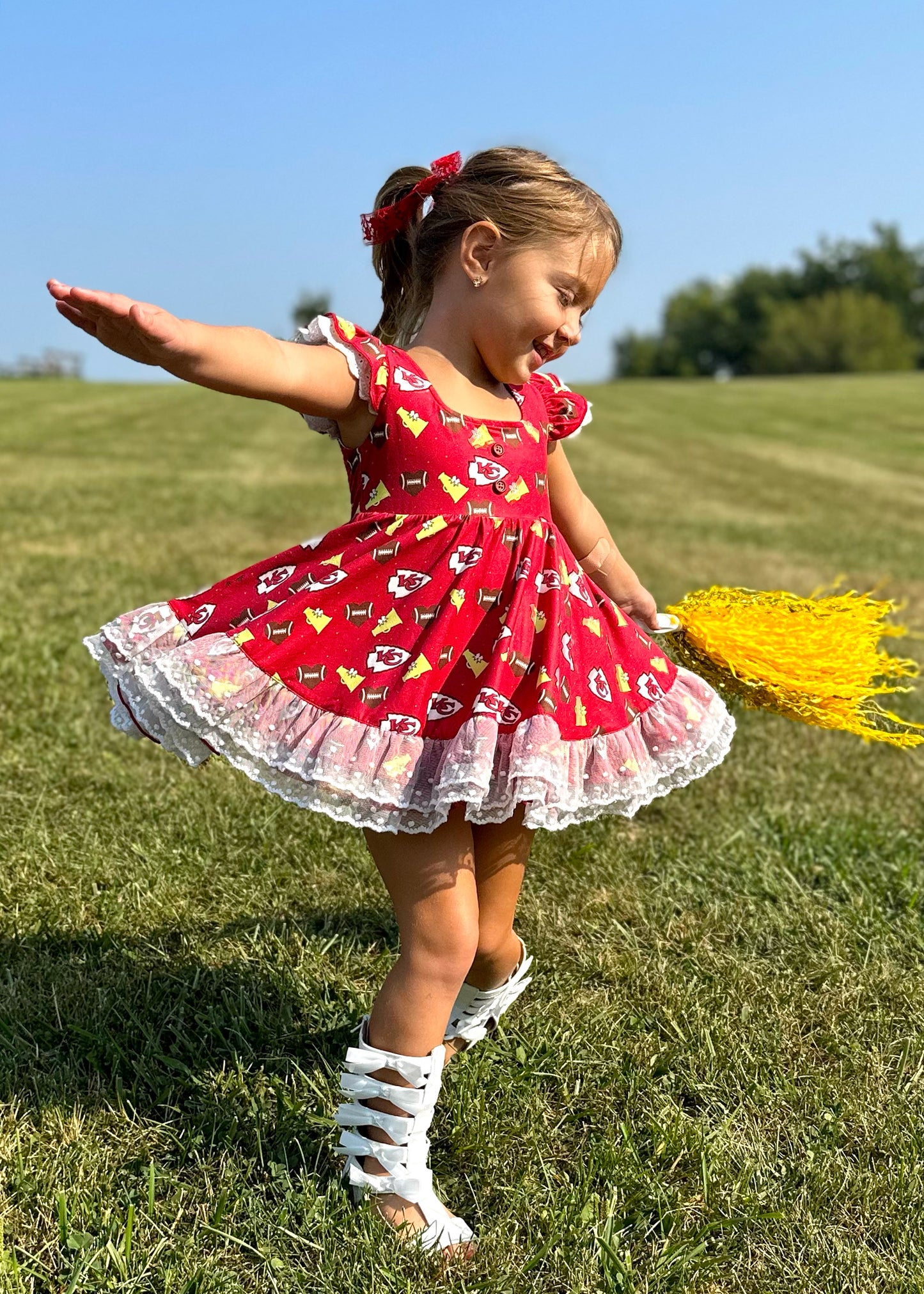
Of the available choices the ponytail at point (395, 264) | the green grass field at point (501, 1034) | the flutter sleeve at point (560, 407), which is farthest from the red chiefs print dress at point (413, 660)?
the green grass field at point (501, 1034)

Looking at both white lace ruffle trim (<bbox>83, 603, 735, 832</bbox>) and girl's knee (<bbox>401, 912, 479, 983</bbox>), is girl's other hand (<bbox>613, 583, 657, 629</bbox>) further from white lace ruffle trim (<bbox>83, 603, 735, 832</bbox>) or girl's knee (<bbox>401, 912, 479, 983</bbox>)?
girl's knee (<bbox>401, 912, 479, 983</bbox>)

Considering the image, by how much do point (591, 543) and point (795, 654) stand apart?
20.2 inches

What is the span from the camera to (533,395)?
2467 millimetres

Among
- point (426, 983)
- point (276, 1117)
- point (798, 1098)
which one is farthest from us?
point (798, 1098)

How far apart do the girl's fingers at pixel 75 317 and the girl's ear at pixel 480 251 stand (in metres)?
0.72

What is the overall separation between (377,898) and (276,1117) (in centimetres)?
94

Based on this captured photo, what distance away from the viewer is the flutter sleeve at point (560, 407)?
2537mm

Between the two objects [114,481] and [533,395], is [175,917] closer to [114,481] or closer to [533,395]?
[533,395]

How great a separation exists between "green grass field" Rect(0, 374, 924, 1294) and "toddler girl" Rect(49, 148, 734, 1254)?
0.79 ft

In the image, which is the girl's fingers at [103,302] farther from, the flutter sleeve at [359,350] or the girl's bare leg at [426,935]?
the girl's bare leg at [426,935]

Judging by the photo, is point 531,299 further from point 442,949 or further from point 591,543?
point 442,949

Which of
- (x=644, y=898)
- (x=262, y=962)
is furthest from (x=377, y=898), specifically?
(x=644, y=898)

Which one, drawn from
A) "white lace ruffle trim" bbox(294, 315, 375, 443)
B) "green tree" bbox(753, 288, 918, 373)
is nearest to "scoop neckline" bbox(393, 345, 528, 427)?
"white lace ruffle trim" bbox(294, 315, 375, 443)

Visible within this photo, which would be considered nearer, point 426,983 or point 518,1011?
point 426,983
